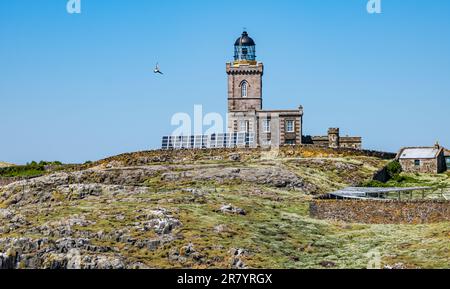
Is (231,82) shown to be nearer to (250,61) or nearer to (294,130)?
(250,61)

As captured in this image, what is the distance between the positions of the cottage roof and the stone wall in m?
33.0

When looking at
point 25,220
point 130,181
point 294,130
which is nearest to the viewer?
point 25,220

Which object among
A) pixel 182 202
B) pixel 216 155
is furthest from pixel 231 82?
pixel 182 202

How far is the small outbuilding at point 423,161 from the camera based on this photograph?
297 ft

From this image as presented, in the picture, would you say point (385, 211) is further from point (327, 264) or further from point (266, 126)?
point (266, 126)

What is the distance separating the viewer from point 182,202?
209 ft

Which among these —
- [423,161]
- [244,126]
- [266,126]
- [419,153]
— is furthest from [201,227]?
[244,126]

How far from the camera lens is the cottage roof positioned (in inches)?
3595

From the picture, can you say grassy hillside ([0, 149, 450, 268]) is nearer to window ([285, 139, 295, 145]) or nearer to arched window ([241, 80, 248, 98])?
window ([285, 139, 295, 145])

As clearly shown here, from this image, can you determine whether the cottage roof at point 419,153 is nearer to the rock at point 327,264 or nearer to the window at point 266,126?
the window at point 266,126

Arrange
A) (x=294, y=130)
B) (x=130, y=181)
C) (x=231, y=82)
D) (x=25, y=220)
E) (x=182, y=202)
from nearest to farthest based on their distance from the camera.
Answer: (x=25, y=220)
(x=182, y=202)
(x=130, y=181)
(x=294, y=130)
(x=231, y=82)

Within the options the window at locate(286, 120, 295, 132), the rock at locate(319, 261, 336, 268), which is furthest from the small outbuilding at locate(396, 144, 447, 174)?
the rock at locate(319, 261, 336, 268)

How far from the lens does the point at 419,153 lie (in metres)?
92.4
